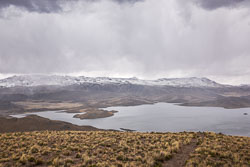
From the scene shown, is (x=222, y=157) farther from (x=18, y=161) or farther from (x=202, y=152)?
(x=18, y=161)

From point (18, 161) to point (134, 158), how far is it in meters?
8.49

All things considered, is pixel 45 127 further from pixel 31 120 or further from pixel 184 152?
pixel 184 152

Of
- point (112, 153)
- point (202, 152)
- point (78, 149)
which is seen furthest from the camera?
point (78, 149)

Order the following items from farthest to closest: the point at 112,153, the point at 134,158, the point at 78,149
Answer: the point at 78,149
the point at 112,153
the point at 134,158

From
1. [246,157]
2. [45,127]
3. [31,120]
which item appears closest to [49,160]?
[246,157]

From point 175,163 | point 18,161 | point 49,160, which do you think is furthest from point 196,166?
point 18,161

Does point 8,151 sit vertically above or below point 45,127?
above

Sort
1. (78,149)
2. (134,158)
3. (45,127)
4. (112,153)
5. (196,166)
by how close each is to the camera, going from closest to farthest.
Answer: (196,166), (134,158), (112,153), (78,149), (45,127)

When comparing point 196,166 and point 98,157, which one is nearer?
point 196,166

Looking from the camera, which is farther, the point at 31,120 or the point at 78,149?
the point at 31,120

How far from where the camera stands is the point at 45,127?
68875mm

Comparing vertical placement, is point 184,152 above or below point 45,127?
above

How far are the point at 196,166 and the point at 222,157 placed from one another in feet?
11.4

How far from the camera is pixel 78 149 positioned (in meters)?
16.2
